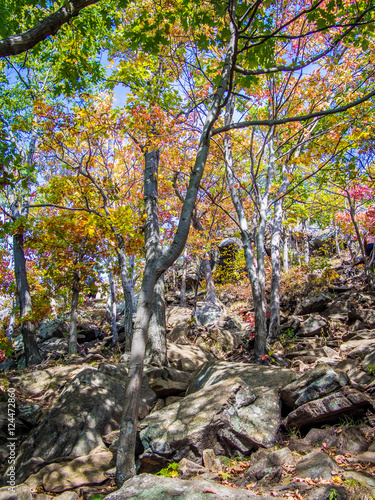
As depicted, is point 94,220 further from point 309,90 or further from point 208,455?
point 309,90

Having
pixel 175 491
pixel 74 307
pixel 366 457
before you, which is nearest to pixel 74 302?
pixel 74 307

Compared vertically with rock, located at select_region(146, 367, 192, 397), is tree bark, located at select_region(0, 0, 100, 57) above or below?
above

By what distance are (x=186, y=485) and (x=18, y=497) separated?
1488 mm

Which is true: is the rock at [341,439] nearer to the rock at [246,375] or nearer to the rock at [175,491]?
the rock at [246,375]

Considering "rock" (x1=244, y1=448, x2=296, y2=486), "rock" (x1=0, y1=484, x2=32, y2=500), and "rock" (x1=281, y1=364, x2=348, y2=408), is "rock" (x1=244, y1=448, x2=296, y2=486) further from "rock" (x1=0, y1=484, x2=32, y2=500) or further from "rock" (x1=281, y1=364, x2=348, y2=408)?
"rock" (x1=0, y1=484, x2=32, y2=500)

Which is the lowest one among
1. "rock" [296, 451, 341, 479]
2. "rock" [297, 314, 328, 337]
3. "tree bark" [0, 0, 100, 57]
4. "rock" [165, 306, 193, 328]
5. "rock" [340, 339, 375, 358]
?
"rock" [296, 451, 341, 479]

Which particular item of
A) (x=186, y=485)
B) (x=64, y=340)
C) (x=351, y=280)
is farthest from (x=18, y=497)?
(x=64, y=340)

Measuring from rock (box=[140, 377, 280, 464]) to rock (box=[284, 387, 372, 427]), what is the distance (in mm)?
332

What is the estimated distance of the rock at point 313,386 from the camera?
401 cm

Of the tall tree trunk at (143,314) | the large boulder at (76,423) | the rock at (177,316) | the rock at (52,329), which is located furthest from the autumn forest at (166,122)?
the rock at (52,329)

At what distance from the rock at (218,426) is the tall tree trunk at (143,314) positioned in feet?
2.73

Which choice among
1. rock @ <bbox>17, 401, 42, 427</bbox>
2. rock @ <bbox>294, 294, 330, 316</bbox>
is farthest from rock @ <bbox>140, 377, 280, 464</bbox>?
rock @ <bbox>294, 294, 330, 316</bbox>

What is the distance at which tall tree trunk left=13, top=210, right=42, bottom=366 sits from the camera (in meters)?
10.3

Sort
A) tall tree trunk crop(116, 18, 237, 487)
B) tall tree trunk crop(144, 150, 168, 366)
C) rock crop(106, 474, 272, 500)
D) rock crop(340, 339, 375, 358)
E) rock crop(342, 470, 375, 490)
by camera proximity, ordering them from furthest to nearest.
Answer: tall tree trunk crop(144, 150, 168, 366) < rock crop(340, 339, 375, 358) < tall tree trunk crop(116, 18, 237, 487) < rock crop(342, 470, 375, 490) < rock crop(106, 474, 272, 500)
